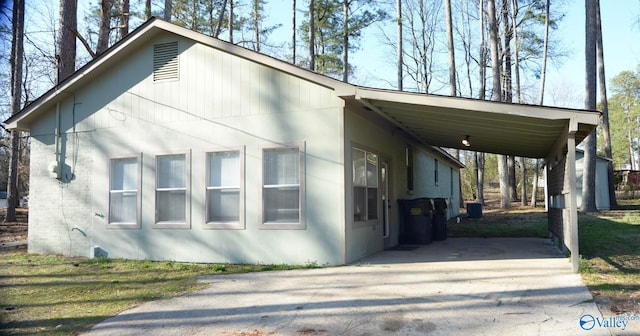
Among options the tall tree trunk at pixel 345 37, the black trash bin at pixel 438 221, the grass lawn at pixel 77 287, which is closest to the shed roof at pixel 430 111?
the black trash bin at pixel 438 221

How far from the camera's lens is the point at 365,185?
29.1ft

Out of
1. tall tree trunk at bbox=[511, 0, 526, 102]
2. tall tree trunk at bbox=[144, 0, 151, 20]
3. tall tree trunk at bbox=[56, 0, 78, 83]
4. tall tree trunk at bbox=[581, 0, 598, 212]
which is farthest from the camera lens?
tall tree trunk at bbox=[511, 0, 526, 102]

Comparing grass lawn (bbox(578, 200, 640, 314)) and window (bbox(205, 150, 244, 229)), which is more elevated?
window (bbox(205, 150, 244, 229))

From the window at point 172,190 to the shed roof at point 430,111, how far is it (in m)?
2.36

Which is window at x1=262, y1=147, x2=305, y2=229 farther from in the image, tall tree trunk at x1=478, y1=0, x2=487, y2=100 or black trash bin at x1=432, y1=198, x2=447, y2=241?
tall tree trunk at x1=478, y1=0, x2=487, y2=100

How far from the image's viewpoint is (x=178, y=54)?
9.12 m

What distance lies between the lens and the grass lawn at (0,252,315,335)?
16.5 feet

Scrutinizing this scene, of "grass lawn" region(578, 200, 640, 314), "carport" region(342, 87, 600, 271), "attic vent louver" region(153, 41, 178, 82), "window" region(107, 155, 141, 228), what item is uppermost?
"attic vent louver" region(153, 41, 178, 82)

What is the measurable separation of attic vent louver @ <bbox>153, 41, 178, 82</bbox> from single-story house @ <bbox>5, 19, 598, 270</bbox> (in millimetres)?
24

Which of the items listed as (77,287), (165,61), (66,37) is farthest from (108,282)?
(66,37)

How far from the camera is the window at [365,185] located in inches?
330

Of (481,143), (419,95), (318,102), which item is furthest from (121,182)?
(481,143)

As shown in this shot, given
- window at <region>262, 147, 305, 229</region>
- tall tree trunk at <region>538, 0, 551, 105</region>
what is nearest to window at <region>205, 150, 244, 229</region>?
window at <region>262, 147, 305, 229</region>

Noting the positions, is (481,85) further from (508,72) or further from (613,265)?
(613,265)
